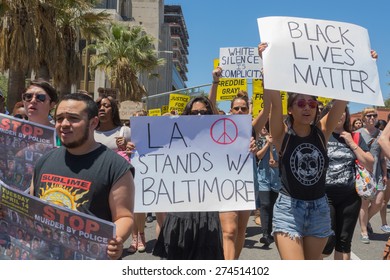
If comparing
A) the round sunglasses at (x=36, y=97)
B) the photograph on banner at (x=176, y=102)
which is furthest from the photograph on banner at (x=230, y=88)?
the round sunglasses at (x=36, y=97)

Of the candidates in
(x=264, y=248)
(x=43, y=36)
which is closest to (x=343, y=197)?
(x=264, y=248)

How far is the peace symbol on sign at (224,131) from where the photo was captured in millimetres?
4188

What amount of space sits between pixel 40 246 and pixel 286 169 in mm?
1783

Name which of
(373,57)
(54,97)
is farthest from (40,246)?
(373,57)

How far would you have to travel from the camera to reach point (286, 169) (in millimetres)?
3561

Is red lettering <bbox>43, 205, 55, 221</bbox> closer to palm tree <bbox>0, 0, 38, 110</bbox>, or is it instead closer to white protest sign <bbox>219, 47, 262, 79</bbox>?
white protest sign <bbox>219, 47, 262, 79</bbox>

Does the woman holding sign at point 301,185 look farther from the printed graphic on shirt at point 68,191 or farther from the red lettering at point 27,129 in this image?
the red lettering at point 27,129

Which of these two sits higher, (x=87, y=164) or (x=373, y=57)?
(x=373, y=57)

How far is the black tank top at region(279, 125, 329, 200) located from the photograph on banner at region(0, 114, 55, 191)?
5.23ft

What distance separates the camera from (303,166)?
3.52 metres

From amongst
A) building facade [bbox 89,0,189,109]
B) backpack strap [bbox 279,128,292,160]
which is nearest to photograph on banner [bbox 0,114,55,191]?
backpack strap [bbox 279,128,292,160]

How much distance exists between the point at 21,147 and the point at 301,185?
73.4 inches

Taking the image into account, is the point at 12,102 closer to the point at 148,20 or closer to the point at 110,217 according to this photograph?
the point at 110,217

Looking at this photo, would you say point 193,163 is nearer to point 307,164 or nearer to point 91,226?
point 307,164
